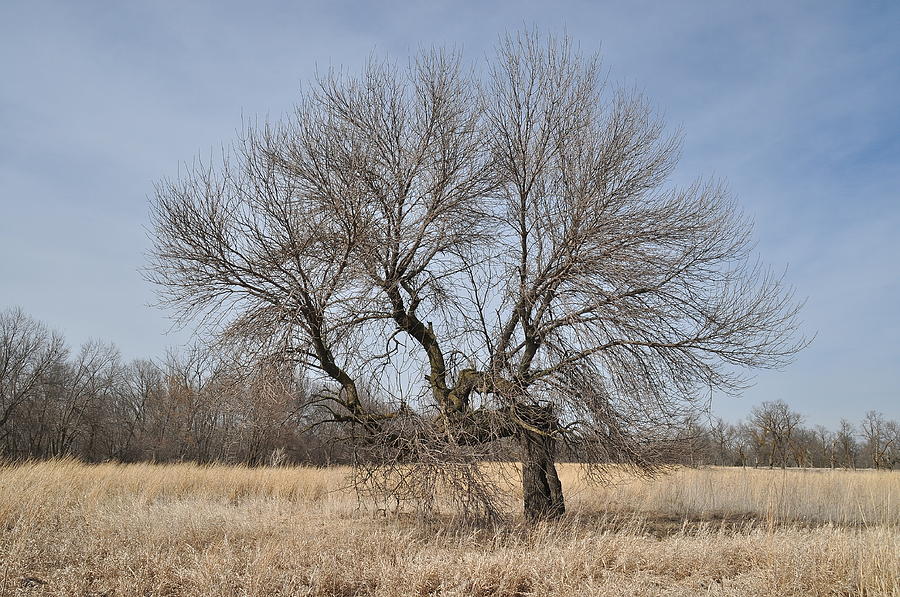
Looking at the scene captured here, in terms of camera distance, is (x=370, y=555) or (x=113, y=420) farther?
(x=113, y=420)

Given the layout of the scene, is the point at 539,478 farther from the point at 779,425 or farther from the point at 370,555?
the point at 779,425

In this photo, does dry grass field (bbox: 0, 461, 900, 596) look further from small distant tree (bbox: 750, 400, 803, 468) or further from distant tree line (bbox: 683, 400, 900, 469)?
small distant tree (bbox: 750, 400, 803, 468)

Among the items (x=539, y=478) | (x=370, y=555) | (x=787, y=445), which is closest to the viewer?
Result: (x=370, y=555)

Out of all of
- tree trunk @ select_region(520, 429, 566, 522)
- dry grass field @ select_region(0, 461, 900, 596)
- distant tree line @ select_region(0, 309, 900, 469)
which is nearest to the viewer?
dry grass field @ select_region(0, 461, 900, 596)

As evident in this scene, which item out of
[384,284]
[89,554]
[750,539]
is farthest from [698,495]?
[89,554]

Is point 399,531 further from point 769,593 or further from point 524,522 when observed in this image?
point 769,593

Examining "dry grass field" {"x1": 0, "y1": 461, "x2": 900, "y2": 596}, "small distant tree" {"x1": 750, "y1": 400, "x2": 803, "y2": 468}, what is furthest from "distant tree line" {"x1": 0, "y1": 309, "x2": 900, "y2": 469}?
A: "dry grass field" {"x1": 0, "y1": 461, "x2": 900, "y2": 596}

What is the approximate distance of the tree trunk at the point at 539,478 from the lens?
866 centimetres

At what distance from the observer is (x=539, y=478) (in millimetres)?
9281

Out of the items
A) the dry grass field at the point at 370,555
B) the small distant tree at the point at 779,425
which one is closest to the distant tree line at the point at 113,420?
the small distant tree at the point at 779,425

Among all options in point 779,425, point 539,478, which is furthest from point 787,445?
point 539,478

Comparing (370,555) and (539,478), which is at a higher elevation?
(539,478)

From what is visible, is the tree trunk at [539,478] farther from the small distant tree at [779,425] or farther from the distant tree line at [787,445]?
the small distant tree at [779,425]

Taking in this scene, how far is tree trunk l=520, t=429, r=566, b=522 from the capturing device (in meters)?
8.66
